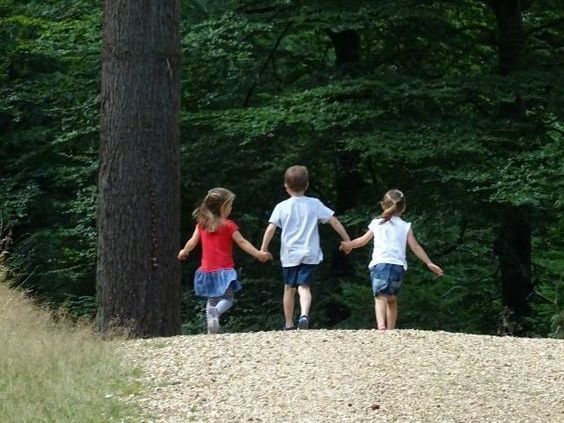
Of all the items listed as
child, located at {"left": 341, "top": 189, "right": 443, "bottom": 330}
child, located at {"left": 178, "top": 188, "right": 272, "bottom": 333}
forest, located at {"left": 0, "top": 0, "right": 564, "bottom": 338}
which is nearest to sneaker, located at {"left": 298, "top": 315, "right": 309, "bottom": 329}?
child, located at {"left": 178, "top": 188, "right": 272, "bottom": 333}

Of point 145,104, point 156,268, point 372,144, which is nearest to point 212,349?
point 156,268

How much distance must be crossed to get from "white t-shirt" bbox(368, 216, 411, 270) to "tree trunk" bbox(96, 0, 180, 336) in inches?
77.5

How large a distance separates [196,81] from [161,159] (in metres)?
6.93

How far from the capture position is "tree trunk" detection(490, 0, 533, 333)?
1647 centimetres

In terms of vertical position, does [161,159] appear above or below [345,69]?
below

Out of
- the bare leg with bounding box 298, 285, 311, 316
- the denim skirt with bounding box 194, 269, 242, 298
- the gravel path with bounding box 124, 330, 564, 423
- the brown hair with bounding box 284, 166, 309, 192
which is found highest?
the brown hair with bounding box 284, 166, 309, 192

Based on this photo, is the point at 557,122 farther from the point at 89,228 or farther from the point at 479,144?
the point at 89,228

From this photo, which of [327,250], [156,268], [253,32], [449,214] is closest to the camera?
[156,268]

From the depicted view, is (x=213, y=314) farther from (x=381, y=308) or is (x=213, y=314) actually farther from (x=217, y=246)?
(x=381, y=308)

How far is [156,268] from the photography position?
10773 millimetres

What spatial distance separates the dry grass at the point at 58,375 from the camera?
297 inches

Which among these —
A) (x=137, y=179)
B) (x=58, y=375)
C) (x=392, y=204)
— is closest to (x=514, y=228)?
(x=392, y=204)

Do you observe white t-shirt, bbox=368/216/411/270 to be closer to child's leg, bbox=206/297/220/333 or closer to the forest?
child's leg, bbox=206/297/220/333

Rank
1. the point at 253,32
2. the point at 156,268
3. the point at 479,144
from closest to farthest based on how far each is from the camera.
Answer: the point at 156,268
the point at 479,144
the point at 253,32
